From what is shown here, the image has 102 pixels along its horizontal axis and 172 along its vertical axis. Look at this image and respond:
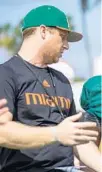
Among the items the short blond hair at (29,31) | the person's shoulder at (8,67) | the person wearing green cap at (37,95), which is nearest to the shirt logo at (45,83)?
the person wearing green cap at (37,95)

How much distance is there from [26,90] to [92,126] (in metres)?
0.73

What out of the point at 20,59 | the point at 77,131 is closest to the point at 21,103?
the point at 20,59

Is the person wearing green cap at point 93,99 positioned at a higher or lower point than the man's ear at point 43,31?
lower

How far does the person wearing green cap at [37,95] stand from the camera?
119 inches

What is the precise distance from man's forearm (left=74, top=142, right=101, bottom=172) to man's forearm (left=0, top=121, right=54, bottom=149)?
0.95 m

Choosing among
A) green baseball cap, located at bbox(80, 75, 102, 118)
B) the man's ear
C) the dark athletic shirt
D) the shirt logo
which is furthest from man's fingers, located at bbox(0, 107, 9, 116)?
green baseball cap, located at bbox(80, 75, 102, 118)

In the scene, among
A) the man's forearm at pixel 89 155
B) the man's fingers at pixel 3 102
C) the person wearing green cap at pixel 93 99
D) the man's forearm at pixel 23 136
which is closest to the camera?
the man's forearm at pixel 23 136

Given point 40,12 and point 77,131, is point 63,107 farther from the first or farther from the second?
point 77,131

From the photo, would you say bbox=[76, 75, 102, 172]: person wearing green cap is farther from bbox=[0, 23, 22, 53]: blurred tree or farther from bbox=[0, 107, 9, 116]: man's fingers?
bbox=[0, 23, 22, 53]: blurred tree

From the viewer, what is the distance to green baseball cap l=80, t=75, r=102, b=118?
3.71 metres

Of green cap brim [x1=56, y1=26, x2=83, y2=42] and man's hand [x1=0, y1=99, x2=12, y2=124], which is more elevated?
green cap brim [x1=56, y1=26, x2=83, y2=42]

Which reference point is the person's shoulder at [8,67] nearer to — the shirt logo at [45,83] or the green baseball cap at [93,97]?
the shirt logo at [45,83]

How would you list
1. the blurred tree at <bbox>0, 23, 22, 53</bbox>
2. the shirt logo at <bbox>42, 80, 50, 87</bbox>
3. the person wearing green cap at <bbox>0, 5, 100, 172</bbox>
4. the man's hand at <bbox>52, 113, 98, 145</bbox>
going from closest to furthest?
the man's hand at <bbox>52, 113, 98, 145</bbox>
the person wearing green cap at <bbox>0, 5, 100, 172</bbox>
the shirt logo at <bbox>42, 80, 50, 87</bbox>
the blurred tree at <bbox>0, 23, 22, 53</bbox>

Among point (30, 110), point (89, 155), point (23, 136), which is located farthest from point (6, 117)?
point (89, 155)
